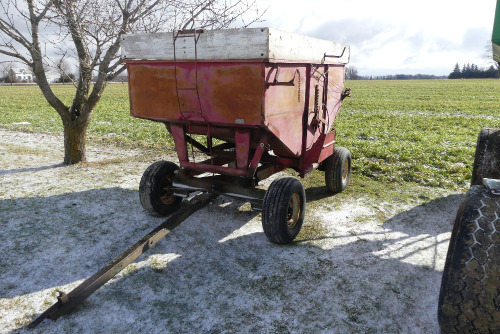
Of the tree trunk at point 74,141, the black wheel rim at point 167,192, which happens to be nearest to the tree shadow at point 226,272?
the black wheel rim at point 167,192

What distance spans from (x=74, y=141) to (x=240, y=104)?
16.1ft

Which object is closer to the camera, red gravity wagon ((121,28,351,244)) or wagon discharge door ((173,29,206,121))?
red gravity wagon ((121,28,351,244))

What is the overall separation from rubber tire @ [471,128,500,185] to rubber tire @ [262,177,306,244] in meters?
2.20

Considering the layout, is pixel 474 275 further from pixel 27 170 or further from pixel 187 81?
pixel 27 170

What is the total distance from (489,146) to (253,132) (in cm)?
274

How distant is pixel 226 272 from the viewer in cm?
371

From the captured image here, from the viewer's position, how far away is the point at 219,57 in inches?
147

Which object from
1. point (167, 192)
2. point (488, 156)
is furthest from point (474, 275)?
point (167, 192)

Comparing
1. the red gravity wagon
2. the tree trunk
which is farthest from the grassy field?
the red gravity wagon

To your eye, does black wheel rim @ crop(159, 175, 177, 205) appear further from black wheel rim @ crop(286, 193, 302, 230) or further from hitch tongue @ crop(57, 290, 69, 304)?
hitch tongue @ crop(57, 290, 69, 304)

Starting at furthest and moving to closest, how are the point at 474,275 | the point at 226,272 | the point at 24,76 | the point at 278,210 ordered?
the point at 24,76 → the point at 278,210 → the point at 226,272 → the point at 474,275

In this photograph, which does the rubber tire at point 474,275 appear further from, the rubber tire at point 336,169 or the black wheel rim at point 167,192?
the black wheel rim at point 167,192

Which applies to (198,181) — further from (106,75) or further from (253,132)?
(106,75)

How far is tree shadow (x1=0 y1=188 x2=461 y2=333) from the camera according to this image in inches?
119
